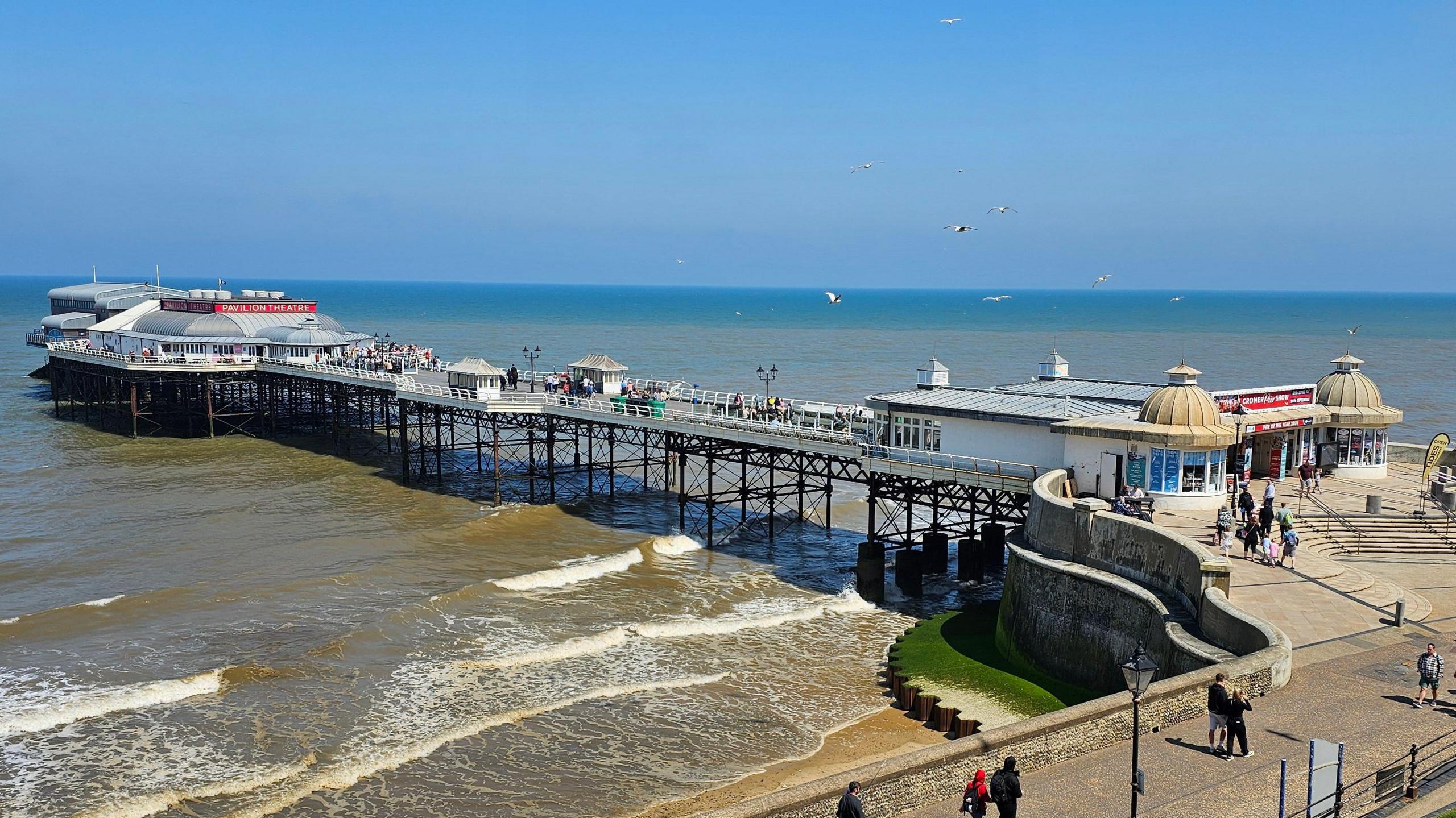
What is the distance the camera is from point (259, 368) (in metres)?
62.7

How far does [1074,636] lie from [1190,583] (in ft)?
9.67

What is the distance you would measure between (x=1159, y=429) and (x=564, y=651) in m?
14.6

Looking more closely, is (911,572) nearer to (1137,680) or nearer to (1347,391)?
(1347,391)

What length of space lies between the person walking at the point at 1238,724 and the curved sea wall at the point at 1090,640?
107 centimetres

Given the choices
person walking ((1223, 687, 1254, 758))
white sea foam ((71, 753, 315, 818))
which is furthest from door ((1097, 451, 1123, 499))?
white sea foam ((71, 753, 315, 818))

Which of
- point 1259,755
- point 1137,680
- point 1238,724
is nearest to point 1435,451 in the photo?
point 1259,755

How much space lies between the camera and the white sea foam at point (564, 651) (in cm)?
2605

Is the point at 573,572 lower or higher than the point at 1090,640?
lower

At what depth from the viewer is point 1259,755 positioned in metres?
14.2

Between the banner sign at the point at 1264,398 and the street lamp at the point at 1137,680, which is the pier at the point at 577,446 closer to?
the banner sign at the point at 1264,398

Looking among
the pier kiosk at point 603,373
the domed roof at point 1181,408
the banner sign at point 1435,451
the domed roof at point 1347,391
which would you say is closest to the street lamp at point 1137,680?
the domed roof at point 1181,408

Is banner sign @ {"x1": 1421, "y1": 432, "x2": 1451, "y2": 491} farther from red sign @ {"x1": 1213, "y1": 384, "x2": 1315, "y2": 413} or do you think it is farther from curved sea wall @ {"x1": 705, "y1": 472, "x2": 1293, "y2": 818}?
curved sea wall @ {"x1": 705, "y1": 472, "x2": 1293, "y2": 818}

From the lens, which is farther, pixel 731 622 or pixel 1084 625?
pixel 731 622

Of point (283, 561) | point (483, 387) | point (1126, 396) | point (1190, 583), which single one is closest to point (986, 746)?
point (1190, 583)
